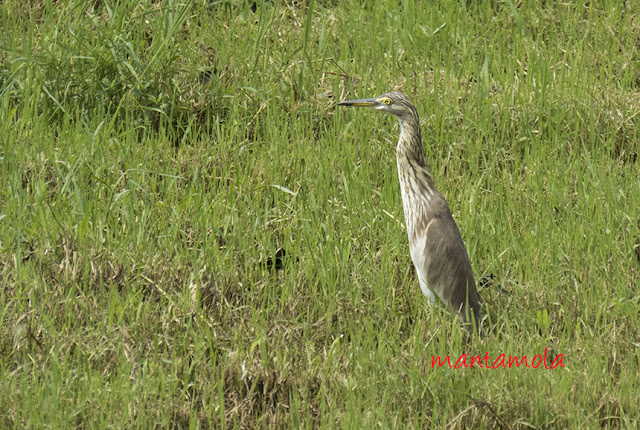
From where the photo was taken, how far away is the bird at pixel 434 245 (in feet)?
14.9

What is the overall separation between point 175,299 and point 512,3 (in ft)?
14.1

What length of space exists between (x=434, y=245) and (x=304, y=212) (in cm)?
100

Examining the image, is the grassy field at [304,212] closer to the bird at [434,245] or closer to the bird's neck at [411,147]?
the bird at [434,245]

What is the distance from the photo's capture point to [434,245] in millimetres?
4598

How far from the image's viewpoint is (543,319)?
4.32 meters

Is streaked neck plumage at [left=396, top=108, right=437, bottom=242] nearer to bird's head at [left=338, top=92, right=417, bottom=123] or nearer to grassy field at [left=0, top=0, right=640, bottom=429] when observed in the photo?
bird's head at [left=338, top=92, right=417, bottom=123]

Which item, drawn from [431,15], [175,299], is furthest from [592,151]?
[175,299]

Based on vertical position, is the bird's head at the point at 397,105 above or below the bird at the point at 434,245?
above

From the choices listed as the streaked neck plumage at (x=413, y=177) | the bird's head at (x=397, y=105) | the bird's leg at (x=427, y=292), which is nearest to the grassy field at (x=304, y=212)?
the bird's leg at (x=427, y=292)

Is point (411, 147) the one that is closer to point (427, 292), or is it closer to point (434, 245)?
point (434, 245)

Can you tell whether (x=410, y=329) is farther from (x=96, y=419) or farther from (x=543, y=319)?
(x=96, y=419)

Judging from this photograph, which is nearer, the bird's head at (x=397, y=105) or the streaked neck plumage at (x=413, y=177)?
the streaked neck plumage at (x=413, y=177)

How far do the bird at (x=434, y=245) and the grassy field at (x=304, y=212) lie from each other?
0.48 ft

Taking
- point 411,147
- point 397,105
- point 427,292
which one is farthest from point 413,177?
point 427,292
